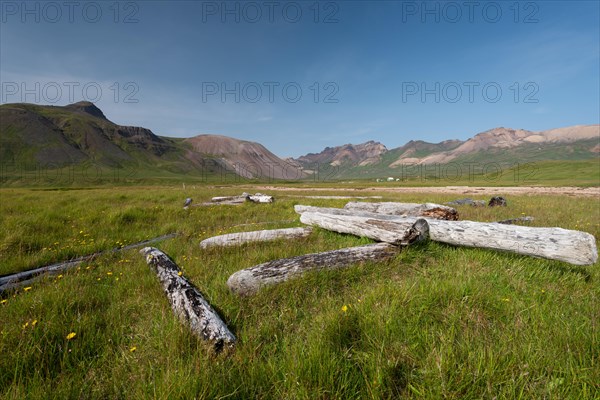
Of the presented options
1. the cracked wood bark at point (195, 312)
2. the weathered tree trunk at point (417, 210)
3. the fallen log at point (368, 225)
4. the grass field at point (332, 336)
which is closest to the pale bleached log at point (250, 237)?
the fallen log at point (368, 225)

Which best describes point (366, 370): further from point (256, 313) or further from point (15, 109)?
point (15, 109)

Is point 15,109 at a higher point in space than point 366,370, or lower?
higher

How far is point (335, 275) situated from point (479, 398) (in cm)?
245

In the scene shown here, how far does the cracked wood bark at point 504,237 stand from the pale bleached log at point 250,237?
62.9 inches

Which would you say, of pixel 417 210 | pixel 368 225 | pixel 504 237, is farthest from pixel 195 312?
pixel 417 210

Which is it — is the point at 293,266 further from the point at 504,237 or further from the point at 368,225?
the point at 504,237

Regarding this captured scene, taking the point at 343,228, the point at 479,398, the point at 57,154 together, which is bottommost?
the point at 479,398

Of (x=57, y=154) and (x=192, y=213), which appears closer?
(x=192, y=213)

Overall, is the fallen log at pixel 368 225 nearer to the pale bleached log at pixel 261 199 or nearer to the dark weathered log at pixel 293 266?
the dark weathered log at pixel 293 266

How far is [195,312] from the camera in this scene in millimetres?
2918

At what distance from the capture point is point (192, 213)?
1231cm

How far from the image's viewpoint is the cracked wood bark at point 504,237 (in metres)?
4.03

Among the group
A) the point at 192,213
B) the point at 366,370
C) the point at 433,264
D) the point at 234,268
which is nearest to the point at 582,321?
the point at 433,264

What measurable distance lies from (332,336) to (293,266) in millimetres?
1705
